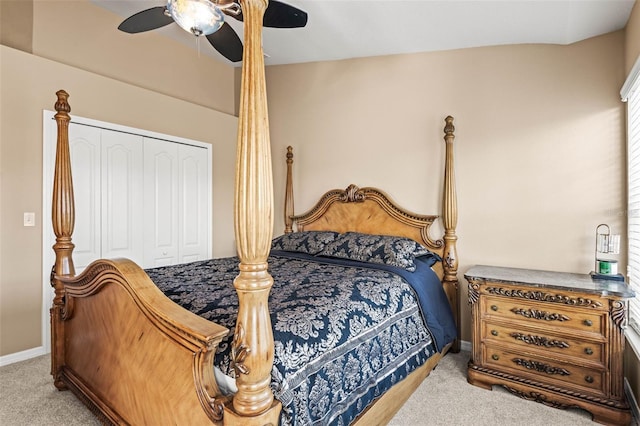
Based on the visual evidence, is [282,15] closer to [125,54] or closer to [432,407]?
[125,54]

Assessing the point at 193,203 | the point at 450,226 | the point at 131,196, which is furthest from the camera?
the point at 193,203

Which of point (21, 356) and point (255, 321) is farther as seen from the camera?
point (21, 356)

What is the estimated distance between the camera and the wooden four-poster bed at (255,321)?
3.63 ft

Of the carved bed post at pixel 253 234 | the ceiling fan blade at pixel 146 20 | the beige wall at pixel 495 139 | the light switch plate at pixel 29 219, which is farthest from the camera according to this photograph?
the light switch plate at pixel 29 219

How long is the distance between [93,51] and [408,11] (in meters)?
3.01

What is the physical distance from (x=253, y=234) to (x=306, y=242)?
2270mm

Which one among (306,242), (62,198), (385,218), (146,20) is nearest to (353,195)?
(385,218)

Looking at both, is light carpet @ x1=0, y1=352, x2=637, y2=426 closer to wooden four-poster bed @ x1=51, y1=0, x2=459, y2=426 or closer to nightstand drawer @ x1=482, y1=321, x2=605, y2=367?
wooden four-poster bed @ x1=51, y1=0, x2=459, y2=426

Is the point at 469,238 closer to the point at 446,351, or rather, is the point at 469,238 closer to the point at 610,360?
the point at 446,351

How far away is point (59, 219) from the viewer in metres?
2.28

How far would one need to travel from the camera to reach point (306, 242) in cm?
332

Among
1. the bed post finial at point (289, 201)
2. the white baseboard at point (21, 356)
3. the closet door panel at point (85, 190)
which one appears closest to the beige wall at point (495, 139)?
the bed post finial at point (289, 201)

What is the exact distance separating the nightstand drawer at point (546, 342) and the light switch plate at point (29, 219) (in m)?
3.71

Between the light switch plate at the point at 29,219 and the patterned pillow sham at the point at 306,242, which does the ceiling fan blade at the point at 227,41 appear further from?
the light switch plate at the point at 29,219
